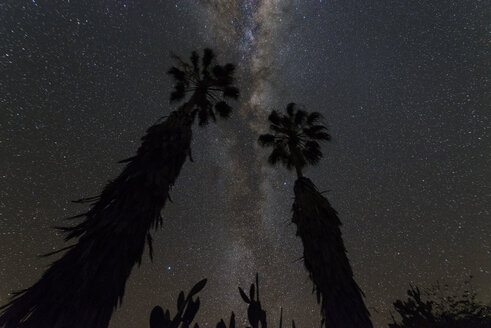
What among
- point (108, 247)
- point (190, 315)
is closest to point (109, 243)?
point (108, 247)

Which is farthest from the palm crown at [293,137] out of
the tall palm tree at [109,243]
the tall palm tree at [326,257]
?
the tall palm tree at [109,243]

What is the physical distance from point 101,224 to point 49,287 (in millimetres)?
1753

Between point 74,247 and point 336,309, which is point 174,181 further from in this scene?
point 336,309

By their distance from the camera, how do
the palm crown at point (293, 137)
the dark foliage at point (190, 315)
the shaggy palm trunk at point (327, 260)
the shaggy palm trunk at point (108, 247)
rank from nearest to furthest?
the dark foliage at point (190, 315), the shaggy palm trunk at point (108, 247), the shaggy palm trunk at point (327, 260), the palm crown at point (293, 137)

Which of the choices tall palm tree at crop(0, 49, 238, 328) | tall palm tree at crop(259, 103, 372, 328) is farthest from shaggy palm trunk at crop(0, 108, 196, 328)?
tall palm tree at crop(259, 103, 372, 328)

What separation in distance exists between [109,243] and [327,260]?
7.40 metres

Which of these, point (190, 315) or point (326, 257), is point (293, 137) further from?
point (190, 315)

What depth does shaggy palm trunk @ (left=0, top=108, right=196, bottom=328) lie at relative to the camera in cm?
585

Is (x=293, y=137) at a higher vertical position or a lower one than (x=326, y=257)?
higher

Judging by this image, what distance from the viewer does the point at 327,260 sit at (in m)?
9.53

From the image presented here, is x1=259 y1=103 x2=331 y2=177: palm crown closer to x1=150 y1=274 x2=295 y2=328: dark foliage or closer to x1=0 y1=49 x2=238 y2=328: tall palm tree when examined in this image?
x1=0 y1=49 x2=238 y2=328: tall palm tree

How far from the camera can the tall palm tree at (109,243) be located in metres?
5.86

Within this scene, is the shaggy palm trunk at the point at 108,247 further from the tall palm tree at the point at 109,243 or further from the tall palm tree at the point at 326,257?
the tall palm tree at the point at 326,257

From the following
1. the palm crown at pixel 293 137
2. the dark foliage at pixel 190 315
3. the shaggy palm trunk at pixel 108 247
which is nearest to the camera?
the dark foliage at pixel 190 315
